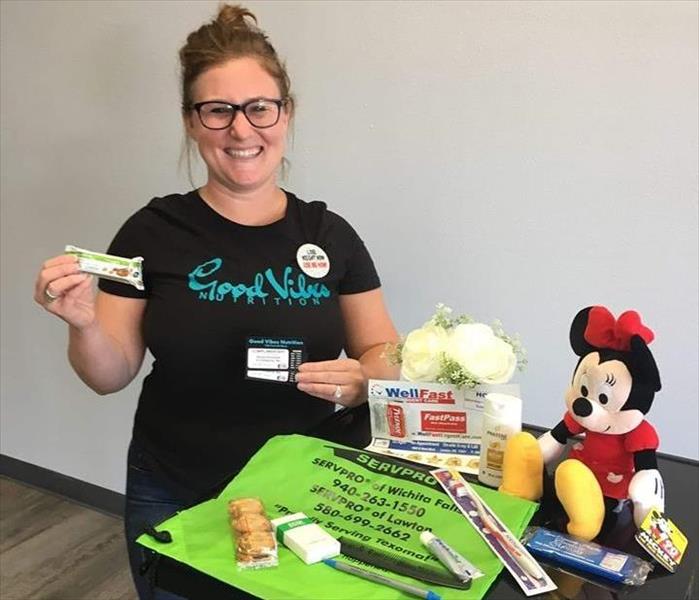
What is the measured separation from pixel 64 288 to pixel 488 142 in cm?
79

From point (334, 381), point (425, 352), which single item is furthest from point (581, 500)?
point (334, 381)

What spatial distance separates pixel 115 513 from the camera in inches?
89.7

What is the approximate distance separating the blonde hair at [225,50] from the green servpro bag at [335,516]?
1.98 ft

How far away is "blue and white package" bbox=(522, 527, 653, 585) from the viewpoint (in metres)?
0.72

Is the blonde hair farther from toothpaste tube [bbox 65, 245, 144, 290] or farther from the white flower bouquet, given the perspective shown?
the white flower bouquet

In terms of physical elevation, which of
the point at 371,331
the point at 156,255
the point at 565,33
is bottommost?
the point at 371,331

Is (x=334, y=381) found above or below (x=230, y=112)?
below

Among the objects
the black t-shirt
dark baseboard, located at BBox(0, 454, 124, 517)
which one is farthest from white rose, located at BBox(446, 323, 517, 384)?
dark baseboard, located at BBox(0, 454, 124, 517)

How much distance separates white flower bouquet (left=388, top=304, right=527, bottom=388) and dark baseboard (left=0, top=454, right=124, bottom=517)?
154 cm

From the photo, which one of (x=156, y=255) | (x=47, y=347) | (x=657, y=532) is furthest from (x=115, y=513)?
(x=657, y=532)

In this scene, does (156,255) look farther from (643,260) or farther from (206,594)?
(643,260)

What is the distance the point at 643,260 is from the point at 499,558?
756mm

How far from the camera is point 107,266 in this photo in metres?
1.04

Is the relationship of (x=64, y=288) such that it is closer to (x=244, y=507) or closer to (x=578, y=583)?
(x=244, y=507)
